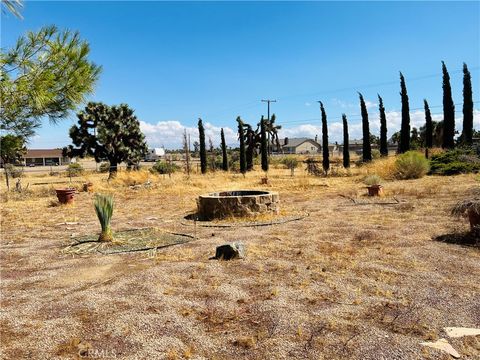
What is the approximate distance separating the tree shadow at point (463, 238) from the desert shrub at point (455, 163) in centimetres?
1254

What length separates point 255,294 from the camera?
4840 millimetres

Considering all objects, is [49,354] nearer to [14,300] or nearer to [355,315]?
[14,300]

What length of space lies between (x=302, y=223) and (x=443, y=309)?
17.8ft

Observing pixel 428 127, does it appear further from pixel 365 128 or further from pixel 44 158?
pixel 44 158

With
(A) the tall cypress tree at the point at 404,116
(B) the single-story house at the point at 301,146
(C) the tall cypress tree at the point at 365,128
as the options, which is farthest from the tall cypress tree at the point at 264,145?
(B) the single-story house at the point at 301,146

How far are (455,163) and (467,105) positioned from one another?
37.1 ft

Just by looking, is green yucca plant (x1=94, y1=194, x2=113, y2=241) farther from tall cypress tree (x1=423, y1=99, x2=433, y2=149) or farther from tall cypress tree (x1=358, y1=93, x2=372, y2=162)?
tall cypress tree (x1=423, y1=99, x2=433, y2=149)

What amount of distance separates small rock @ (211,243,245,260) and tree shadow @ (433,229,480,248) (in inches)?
146

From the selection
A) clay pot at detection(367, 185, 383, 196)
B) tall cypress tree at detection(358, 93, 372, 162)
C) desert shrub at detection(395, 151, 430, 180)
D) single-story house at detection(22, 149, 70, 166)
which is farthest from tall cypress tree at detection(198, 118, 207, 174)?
single-story house at detection(22, 149, 70, 166)

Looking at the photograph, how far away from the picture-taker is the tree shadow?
6.80 m

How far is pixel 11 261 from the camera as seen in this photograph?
6.80 metres

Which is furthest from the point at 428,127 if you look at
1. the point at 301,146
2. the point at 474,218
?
the point at 301,146

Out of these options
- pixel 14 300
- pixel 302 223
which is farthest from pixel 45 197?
pixel 14 300

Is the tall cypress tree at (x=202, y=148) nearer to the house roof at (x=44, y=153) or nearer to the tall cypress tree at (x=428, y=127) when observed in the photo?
the tall cypress tree at (x=428, y=127)
